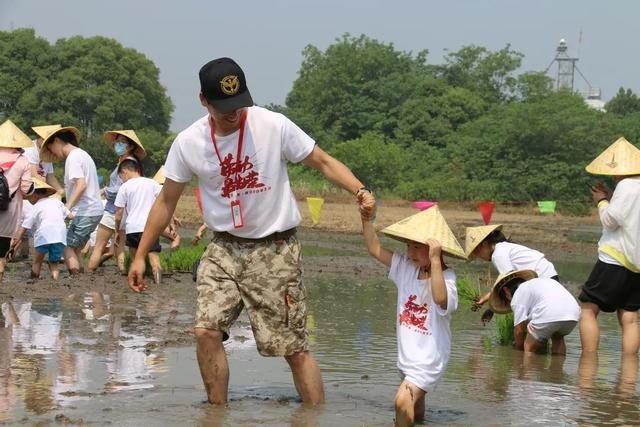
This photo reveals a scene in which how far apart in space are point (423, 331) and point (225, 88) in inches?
65.9

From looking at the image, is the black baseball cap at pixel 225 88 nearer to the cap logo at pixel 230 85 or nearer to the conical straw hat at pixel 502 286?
the cap logo at pixel 230 85

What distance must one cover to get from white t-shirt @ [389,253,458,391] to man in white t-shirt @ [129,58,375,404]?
0.53 m

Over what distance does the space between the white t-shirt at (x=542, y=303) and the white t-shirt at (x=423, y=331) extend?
291 cm

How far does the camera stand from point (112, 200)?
13.3 metres

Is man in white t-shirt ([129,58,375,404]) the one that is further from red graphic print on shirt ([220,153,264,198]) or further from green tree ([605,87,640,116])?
green tree ([605,87,640,116])

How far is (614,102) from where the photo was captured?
83250 millimetres

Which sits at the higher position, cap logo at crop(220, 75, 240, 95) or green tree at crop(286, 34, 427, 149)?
green tree at crop(286, 34, 427, 149)

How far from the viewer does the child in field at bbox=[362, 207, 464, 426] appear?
19.1 feet

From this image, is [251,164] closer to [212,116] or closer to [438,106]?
[212,116]

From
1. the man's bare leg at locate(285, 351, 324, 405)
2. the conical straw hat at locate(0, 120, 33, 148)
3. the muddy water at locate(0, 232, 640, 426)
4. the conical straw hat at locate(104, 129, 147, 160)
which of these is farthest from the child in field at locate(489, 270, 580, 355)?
the conical straw hat at locate(104, 129, 147, 160)

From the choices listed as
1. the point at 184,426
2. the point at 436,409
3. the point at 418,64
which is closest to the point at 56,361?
the point at 184,426

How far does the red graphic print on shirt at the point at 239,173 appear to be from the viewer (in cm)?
591

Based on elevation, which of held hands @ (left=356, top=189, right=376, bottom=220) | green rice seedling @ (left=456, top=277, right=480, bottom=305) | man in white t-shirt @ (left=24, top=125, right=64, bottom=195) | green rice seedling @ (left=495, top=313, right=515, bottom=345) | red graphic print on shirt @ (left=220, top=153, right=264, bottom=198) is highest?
man in white t-shirt @ (left=24, top=125, right=64, bottom=195)

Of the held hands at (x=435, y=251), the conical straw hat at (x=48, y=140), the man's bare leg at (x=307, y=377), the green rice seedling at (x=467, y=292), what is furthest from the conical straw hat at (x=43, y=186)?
the held hands at (x=435, y=251)
